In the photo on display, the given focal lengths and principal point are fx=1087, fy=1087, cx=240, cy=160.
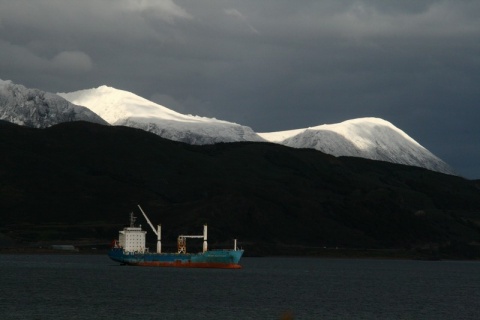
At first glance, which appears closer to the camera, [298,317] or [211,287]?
[298,317]

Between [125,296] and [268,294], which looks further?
[268,294]

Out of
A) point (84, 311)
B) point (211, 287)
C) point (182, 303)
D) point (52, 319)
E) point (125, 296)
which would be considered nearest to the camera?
point (52, 319)

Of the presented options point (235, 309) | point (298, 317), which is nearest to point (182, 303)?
point (235, 309)

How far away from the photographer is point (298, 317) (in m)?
133

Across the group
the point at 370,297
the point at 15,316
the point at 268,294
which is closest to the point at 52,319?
the point at 15,316

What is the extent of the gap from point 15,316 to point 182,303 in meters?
29.3

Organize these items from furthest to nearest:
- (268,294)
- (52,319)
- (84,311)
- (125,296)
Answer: (268,294), (125,296), (84,311), (52,319)

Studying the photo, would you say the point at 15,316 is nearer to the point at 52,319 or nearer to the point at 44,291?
the point at 52,319

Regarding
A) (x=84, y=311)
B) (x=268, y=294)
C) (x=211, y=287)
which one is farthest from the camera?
(x=211, y=287)

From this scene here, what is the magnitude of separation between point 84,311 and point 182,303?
18.9 meters

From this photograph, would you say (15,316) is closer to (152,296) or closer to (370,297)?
(152,296)

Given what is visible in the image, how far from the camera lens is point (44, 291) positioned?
163 meters

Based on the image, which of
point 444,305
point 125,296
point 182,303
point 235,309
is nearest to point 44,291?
point 125,296

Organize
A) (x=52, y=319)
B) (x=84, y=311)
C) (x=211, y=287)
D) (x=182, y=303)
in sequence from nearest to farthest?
(x=52, y=319)
(x=84, y=311)
(x=182, y=303)
(x=211, y=287)
